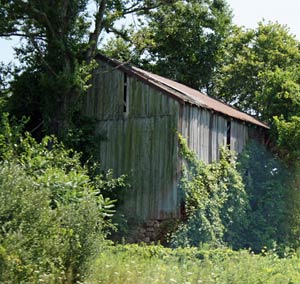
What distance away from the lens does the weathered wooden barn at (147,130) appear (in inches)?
803

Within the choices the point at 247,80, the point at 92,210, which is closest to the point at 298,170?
the point at 247,80

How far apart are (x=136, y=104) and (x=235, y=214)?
206 inches

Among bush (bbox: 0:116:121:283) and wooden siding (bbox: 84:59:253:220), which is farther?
wooden siding (bbox: 84:59:253:220)

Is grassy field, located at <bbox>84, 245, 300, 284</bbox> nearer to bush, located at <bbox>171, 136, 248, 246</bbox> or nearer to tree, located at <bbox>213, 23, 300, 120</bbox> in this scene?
bush, located at <bbox>171, 136, 248, 246</bbox>

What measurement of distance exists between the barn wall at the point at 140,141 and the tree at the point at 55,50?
1.16m

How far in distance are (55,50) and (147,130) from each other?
4.18 m

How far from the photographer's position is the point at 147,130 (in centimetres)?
2103

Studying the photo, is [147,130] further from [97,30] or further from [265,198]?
[265,198]

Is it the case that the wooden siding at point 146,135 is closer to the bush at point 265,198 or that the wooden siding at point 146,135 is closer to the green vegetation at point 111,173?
the green vegetation at point 111,173

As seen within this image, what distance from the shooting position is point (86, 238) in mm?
10391

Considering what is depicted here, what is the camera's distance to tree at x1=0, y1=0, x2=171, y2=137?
2103cm

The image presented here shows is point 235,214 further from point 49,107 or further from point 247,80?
point 247,80

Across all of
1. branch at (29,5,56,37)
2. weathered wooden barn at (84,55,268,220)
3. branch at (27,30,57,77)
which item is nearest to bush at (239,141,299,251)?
weathered wooden barn at (84,55,268,220)

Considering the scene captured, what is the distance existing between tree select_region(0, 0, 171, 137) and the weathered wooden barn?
113 centimetres
